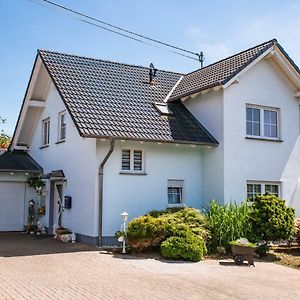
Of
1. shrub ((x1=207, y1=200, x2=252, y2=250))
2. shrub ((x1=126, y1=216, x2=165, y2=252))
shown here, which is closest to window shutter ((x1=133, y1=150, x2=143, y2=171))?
shrub ((x1=126, y1=216, x2=165, y2=252))

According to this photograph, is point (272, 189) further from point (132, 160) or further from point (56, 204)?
point (56, 204)

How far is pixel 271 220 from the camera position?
14203 millimetres

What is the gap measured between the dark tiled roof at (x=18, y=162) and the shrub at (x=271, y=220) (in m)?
10.9

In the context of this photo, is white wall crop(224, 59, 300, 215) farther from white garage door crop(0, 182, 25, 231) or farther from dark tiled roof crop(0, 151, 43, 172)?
white garage door crop(0, 182, 25, 231)

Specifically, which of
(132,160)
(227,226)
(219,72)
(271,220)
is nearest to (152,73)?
(219,72)

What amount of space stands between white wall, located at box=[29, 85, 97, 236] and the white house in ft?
0.13

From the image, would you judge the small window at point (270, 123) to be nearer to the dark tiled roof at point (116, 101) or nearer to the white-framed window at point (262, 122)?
the white-framed window at point (262, 122)

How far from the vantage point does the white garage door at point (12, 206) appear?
21.5 meters

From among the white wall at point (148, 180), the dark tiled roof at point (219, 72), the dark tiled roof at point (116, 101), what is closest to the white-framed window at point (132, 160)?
the white wall at point (148, 180)

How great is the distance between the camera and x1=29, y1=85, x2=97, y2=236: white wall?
16.0 metres

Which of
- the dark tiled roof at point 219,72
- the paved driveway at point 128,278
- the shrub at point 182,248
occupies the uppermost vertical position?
the dark tiled roof at point 219,72

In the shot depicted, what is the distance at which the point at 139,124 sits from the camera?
1670 cm

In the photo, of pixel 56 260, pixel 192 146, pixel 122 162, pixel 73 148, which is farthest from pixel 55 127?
pixel 56 260

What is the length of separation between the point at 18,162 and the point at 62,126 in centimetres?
375
